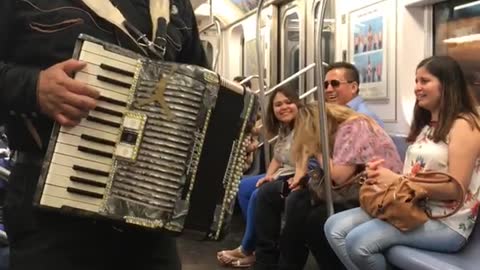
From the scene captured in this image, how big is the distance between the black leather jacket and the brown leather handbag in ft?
5.96

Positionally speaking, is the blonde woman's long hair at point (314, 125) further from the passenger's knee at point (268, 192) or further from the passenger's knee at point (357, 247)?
the passenger's knee at point (357, 247)

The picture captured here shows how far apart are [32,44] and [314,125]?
108 inches

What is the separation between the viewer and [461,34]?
4.10 metres

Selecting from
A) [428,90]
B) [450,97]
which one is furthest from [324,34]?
[450,97]

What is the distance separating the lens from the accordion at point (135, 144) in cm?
121

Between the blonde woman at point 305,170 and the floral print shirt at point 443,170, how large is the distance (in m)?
0.44

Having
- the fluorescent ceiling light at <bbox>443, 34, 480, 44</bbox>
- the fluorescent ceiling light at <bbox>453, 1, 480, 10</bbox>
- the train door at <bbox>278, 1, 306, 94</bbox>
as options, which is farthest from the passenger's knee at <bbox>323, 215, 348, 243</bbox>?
the train door at <bbox>278, 1, 306, 94</bbox>

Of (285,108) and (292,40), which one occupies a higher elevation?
(292,40)

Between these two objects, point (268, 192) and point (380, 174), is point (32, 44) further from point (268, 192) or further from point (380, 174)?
point (268, 192)

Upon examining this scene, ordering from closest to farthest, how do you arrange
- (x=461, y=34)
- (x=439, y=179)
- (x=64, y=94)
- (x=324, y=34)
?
(x=64, y=94) → (x=439, y=179) → (x=461, y=34) → (x=324, y=34)

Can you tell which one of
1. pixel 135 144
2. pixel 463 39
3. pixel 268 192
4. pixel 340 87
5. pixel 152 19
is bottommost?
pixel 135 144

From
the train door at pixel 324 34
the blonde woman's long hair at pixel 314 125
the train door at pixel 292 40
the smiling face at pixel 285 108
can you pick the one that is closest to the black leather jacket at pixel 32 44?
the blonde woman's long hair at pixel 314 125

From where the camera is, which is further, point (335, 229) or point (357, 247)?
point (335, 229)

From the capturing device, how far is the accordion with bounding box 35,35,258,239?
1.21 metres
